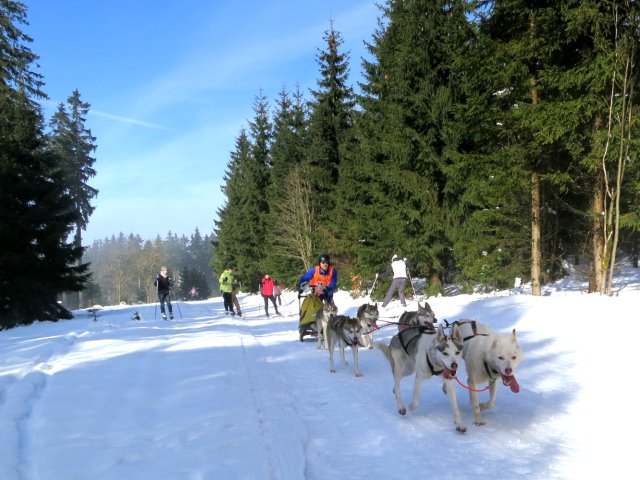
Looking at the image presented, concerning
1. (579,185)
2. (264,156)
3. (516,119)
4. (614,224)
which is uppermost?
(264,156)

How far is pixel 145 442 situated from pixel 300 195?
Result: 76.5ft

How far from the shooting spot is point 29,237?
→ 1809 centimetres

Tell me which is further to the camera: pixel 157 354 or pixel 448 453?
pixel 157 354

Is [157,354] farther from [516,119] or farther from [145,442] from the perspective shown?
[516,119]

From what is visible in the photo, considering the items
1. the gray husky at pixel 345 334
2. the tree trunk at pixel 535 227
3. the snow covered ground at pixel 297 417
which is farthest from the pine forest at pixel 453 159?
the gray husky at pixel 345 334

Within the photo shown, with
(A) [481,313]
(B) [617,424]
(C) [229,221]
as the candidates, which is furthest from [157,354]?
(C) [229,221]

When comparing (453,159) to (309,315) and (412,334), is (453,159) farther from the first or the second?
(412,334)

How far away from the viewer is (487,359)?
4.68 metres

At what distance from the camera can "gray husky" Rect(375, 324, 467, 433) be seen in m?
4.60

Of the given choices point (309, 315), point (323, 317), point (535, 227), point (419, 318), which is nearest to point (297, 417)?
point (419, 318)

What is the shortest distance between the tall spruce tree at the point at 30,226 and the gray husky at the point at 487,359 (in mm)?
17325

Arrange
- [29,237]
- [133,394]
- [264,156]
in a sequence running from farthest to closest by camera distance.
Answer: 1. [264,156]
2. [29,237]
3. [133,394]

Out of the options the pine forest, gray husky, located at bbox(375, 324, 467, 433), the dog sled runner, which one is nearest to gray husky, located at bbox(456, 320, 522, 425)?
gray husky, located at bbox(375, 324, 467, 433)

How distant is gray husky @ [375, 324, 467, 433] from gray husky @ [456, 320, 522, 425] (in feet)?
0.92
